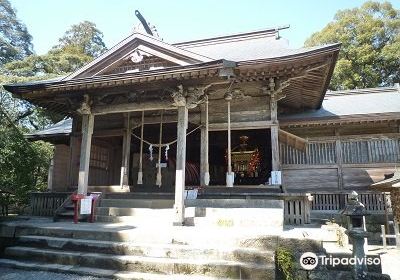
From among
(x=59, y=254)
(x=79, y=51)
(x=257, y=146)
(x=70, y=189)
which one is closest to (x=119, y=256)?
(x=59, y=254)

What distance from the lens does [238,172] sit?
14656mm

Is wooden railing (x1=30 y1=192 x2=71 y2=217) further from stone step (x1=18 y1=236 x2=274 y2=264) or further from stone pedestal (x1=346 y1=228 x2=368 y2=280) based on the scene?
stone pedestal (x1=346 y1=228 x2=368 y2=280)

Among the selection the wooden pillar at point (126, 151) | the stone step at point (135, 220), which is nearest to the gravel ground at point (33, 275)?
the stone step at point (135, 220)

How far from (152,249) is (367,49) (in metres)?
29.0

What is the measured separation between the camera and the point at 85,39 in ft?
129

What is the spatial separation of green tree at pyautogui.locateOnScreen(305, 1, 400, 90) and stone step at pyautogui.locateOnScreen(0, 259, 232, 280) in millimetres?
27593

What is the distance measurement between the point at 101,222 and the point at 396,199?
934 centimetres

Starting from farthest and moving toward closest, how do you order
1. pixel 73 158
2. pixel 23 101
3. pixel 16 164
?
pixel 23 101
pixel 16 164
pixel 73 158

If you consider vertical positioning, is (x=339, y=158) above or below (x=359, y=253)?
above

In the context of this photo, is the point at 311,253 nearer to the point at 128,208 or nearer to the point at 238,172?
the point at 128,208

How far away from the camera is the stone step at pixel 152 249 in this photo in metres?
5.12

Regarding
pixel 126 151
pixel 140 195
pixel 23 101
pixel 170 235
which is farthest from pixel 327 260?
pixel 23 101

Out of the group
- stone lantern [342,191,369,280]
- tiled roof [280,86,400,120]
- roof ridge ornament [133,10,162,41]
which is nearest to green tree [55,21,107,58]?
roof ridge ornament [133,10,162,41]

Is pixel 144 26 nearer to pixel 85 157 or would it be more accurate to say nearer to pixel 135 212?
pixel 85 157
